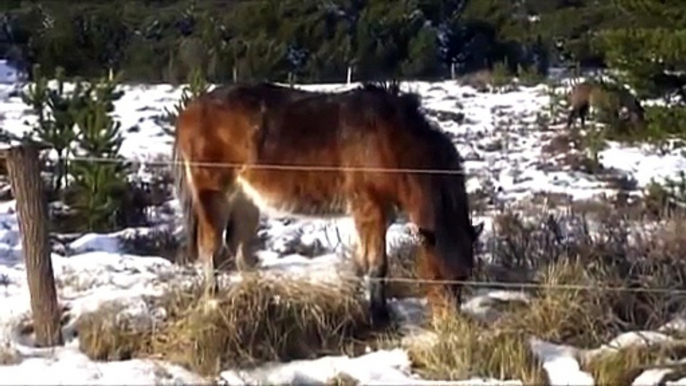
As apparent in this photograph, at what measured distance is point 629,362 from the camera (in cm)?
541

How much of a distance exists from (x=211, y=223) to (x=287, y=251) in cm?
163

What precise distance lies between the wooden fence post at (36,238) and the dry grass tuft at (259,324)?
598 millimetres

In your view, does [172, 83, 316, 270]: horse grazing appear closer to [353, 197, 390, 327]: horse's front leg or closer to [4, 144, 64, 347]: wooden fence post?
[353, 197, 390, 327]: horse's front leg

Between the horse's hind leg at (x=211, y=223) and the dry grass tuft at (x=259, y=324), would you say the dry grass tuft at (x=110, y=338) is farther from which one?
the horse's hind leg at (x=211, y=223)

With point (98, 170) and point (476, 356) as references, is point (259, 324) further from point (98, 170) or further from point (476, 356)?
point (98, 170)

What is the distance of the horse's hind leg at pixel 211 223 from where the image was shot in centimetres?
741

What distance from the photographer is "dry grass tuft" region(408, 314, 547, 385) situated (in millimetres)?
5383

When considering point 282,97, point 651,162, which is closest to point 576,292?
point 282,97

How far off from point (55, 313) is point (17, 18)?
87.1 feet

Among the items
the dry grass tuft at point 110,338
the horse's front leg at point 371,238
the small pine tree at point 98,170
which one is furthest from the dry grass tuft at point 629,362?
the small pine tree at point 98,170

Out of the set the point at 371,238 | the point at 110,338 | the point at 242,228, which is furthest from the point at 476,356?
the point at 242,228

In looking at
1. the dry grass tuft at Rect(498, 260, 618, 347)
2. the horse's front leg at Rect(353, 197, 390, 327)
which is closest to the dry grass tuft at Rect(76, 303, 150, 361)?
the horse's front leg at Rect(353, 197, 390, 327)

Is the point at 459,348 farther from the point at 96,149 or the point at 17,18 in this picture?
the point at 17,18

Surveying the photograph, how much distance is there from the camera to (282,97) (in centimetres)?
755
